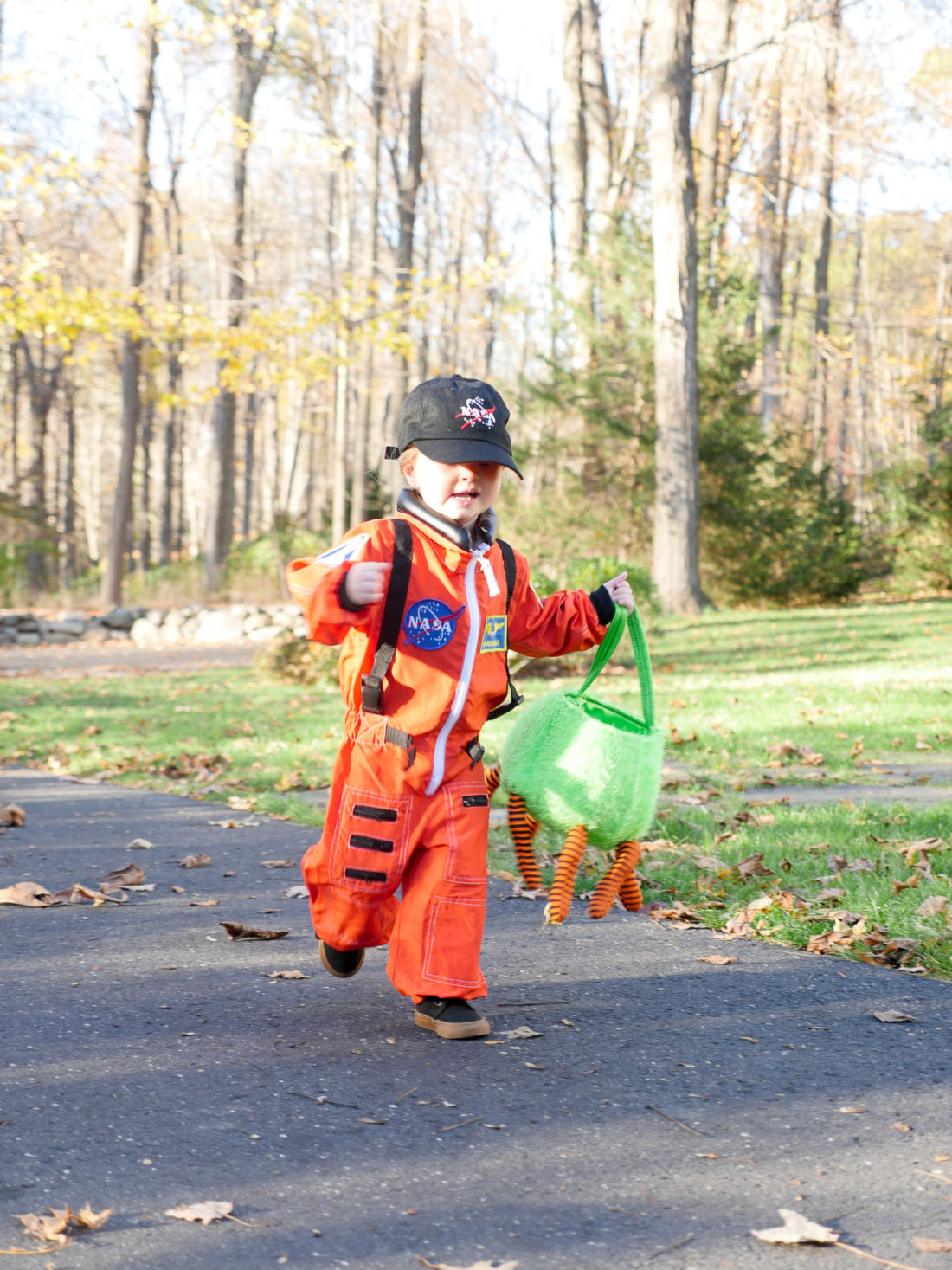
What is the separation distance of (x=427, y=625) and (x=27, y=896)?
2257 millimetres

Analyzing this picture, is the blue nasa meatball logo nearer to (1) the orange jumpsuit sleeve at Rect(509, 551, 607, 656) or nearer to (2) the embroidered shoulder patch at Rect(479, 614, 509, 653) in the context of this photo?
(2) the embroidered shoulder patch at Rect(479, 614, 509, 653)

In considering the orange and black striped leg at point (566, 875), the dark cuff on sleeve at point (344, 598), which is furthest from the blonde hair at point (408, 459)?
the orange and black striped leg at point (566, 875)

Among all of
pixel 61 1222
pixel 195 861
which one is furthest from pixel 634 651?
pixel 195 861

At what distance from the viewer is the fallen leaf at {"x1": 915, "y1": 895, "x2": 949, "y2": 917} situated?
397 centimetres

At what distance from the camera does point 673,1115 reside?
262 centimetres

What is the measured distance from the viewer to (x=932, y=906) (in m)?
4.02

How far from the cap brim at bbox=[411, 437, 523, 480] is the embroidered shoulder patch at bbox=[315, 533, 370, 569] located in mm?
291

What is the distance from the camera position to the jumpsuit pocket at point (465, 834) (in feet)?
10.3

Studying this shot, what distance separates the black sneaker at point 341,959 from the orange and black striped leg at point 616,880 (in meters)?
0.66

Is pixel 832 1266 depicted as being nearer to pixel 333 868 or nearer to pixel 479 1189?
pixel 479 1189

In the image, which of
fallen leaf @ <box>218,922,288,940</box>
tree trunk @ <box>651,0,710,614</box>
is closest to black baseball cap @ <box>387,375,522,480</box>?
fallen leaf @ <box>218,922,288,940</box>

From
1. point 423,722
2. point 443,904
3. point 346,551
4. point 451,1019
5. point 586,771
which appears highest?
point 346,551

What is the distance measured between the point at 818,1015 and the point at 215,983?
5.63 ft

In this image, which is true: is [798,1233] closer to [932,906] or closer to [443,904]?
[443,904]
